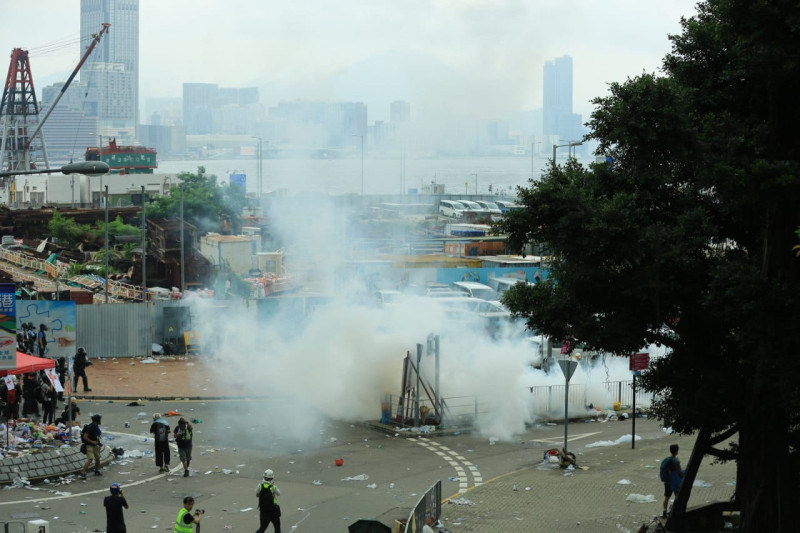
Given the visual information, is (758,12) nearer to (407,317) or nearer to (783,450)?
(783,450)

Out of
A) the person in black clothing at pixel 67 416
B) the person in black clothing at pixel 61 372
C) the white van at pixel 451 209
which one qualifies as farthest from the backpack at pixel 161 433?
the white van at pixel 451 209

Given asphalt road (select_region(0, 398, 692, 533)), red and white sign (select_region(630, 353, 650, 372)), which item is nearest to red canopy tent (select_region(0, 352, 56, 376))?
asphalt road (select_region(0, 398, 692, 533))

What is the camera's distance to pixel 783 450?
13.4 m

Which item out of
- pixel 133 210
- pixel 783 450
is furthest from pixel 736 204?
pixel 133 210

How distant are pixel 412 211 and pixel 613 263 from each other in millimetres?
58782

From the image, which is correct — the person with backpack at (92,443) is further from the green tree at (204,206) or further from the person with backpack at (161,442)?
the green tree at (204,206)

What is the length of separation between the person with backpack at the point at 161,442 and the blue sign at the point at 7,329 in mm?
3280

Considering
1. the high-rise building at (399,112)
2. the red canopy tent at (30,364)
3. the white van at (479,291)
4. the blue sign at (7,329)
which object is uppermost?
the high-rise building at (399,112)

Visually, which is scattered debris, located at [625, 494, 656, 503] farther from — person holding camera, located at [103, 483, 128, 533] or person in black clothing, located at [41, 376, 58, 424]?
person in black clothing, located at [41, 376, 58, 424]

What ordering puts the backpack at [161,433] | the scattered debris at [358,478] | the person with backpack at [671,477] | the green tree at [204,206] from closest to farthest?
the person with backpack at [671,477] < the scattered debris at [358,478] < the backpack at [161,433] < the green tree at [204,206]

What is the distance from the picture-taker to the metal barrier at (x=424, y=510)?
13445 millimetres

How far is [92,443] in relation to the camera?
19031mm

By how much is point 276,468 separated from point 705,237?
10345 millimetres

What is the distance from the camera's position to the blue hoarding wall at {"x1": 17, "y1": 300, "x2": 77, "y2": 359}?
29.6m
